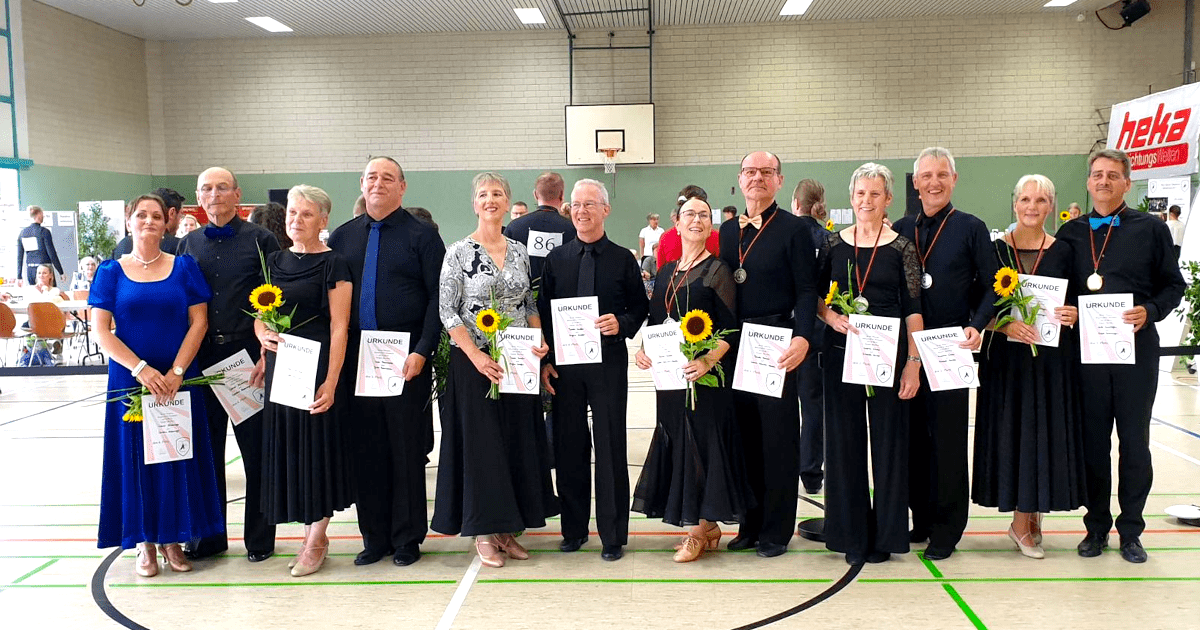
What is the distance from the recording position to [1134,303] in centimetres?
368

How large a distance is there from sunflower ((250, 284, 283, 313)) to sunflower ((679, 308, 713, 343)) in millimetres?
1677

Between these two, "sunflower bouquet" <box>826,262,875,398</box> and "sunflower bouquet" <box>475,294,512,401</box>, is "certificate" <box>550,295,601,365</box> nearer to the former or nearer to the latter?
"sunflower bouquet" <box>475,294,512,401</box>

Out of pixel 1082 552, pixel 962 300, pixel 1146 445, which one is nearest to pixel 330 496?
pixel 962 300

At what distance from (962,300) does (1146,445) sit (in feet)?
3.34

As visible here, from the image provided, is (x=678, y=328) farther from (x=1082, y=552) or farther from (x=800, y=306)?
(x=1082, y=552)

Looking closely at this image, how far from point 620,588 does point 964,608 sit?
1.31 metres

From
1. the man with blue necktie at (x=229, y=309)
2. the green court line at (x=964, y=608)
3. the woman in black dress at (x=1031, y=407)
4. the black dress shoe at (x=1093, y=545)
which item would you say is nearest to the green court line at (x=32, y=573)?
the man with blue necktie at (x=229, y=309)

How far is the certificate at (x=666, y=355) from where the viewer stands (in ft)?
12.0

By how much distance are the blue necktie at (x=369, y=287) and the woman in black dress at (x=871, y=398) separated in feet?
6.39

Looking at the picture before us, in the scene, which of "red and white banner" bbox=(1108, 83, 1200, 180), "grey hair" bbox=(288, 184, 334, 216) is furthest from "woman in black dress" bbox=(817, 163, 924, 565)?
"red and white banner" bbox=(1108, 83, 1200, 180)

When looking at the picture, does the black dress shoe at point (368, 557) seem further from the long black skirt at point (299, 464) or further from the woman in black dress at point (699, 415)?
the woman in black dress at point (699, 415)

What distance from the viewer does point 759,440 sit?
3840mm

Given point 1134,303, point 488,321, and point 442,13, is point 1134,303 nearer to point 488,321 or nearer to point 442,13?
point 488,321

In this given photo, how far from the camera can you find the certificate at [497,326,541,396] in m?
3.70
